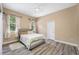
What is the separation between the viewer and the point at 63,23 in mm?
2062

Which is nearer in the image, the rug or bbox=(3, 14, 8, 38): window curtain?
bbox=(3, 14, 8, 38): window curtain

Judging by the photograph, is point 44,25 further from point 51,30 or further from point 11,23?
point 11,23

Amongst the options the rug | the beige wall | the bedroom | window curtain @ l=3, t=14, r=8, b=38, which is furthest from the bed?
window curtain @ l=3, t=14, r=8, b=38

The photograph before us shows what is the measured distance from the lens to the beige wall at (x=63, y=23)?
1.90 meters

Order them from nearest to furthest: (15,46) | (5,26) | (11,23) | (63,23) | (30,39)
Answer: (5,26)
(11,23)
(15,46)
(63,23)
(30,39)

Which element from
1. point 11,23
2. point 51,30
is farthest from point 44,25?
point 11,23

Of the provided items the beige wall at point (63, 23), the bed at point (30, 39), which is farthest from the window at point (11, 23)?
the beige wall at point (63, 23)

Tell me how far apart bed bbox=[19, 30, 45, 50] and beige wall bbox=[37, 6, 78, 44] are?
0.87 feet

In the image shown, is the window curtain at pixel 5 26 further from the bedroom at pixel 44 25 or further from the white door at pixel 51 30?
the white door at pixel 51 30

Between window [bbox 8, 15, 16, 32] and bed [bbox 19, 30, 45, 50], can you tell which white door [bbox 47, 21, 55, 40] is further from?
window [bbox 8, 15, 16, 32]

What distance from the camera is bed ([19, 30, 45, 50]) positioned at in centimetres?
194

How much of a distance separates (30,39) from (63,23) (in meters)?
1.30

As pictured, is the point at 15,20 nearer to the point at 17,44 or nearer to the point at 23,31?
the point at 23,31
